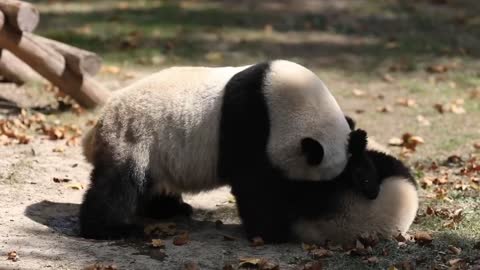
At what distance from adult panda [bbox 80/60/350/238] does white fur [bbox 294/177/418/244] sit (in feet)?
0.92

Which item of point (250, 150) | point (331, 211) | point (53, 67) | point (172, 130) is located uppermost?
point (53, 67)

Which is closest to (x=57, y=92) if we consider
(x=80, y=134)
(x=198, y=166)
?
→ (x=80, y=134)

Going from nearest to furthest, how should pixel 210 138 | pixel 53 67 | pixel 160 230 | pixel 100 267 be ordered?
pixel 100 267
pixel 210 138
pixel 160 230
pixel 53 67

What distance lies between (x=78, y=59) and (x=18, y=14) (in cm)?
82

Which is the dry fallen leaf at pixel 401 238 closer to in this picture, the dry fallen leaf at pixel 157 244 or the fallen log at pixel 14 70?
the dry fallen leaf at pixel 157 244

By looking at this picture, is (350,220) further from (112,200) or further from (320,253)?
(112,200)

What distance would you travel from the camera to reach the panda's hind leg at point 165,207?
21.9ft

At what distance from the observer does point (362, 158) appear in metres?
5.94

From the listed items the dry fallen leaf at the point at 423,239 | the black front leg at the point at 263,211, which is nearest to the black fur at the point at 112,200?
the black front leg at the point at 263,211

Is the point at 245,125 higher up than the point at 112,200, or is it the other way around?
the point at 245,125

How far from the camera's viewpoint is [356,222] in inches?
235

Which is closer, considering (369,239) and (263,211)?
(369,239)

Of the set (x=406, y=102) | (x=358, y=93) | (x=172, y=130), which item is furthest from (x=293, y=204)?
(x=358, y=93)

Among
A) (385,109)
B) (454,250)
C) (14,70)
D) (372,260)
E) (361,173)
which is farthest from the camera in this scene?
(385,109)
